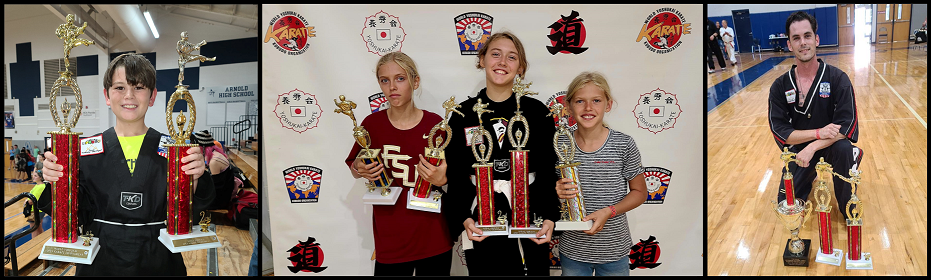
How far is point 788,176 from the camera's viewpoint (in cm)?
257

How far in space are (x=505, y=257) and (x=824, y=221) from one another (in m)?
1.56

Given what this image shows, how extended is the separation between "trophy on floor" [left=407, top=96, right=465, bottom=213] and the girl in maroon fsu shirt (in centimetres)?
6

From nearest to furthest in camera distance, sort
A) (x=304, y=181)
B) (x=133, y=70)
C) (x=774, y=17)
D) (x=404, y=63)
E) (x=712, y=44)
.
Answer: (x=404, y=63), (x=133, y=70), (x=774, y=17), (x=712, y=44), (x=304, y=181)

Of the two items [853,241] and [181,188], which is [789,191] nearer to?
[853,241]

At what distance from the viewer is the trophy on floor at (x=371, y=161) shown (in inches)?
88.0

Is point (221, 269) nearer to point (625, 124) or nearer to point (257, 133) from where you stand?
point (257, 133)

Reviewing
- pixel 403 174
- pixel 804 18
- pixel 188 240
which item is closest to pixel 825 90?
pixel 804 18

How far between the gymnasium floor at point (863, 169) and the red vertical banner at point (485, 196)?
1.31m

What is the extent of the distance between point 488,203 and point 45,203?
212 cm

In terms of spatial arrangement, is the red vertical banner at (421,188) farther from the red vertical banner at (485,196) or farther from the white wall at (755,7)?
the white wall at (755,7)

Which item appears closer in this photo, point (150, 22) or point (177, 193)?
point (177, 193)

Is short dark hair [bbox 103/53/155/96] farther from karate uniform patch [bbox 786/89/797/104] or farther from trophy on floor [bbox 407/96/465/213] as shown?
karate uniform patch [bbox 786/89/797/104]

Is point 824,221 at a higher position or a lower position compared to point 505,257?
higher

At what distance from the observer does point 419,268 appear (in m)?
2.43
